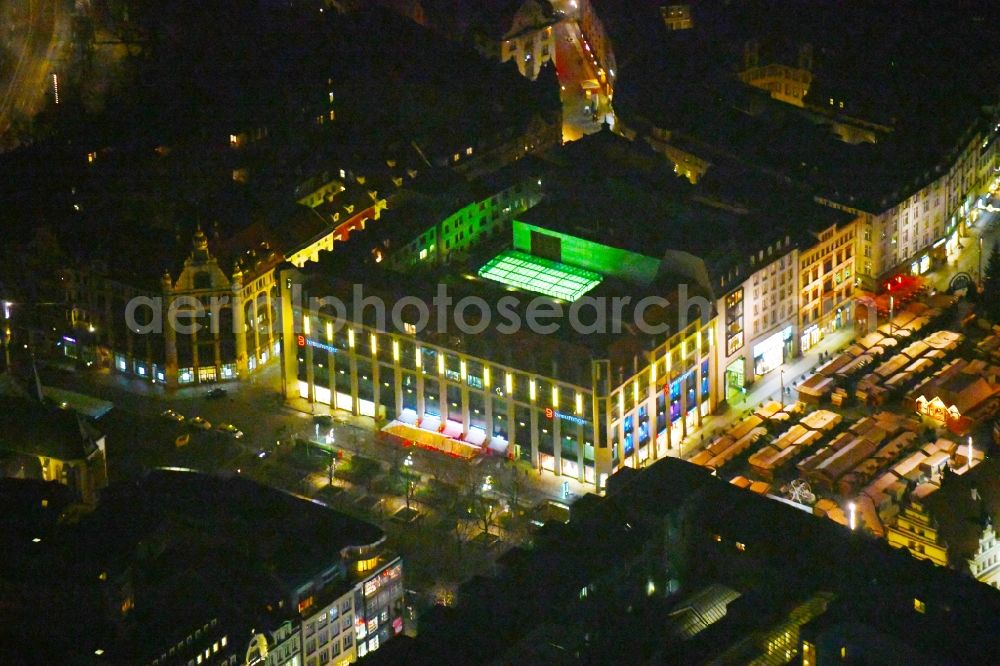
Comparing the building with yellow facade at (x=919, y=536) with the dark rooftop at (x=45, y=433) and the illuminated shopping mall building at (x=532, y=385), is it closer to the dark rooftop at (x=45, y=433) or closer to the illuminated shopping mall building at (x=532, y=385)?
the illuminated shopping mall building at (x=532, y=385)

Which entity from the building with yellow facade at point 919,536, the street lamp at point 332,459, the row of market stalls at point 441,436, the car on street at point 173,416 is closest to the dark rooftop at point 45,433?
the car on street at point 173,416

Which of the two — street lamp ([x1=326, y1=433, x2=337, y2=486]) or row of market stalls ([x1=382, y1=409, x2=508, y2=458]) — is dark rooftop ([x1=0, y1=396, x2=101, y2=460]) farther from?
row of market stalls ([x1=382, y1=409, x2=508, y2=458])

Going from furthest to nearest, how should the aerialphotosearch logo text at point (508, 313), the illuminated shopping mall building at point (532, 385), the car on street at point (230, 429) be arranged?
the car on street at point (230, 429) → the aerialphotosearch logo text at point (508, 313) → the illuminated shopping mall building at point (532, 385)

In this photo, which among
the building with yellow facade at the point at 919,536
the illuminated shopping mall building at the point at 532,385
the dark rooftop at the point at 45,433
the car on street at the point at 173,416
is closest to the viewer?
the building with yellow facade at the point at 919,536

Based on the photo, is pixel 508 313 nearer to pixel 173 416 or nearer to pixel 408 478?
pixel 408 478

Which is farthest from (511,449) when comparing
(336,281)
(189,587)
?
(189,587)

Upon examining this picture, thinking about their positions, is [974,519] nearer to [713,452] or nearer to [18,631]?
[713,452]

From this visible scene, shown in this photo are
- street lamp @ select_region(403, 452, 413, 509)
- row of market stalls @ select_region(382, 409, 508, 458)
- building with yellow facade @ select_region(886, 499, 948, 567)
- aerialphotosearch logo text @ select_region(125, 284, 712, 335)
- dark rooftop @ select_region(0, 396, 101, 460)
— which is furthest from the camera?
aerialphotosearch logo text @ select_region(125, 284, 712, 335)

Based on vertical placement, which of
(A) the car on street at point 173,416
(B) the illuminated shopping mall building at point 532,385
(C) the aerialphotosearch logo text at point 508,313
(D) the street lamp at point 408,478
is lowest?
(D) the street lamp at point 408,478

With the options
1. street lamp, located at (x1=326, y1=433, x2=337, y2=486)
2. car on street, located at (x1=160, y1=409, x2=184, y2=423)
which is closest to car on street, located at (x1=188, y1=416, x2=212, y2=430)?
car on street, located at (x1=160, y1=409, x2=184, y2=423)
